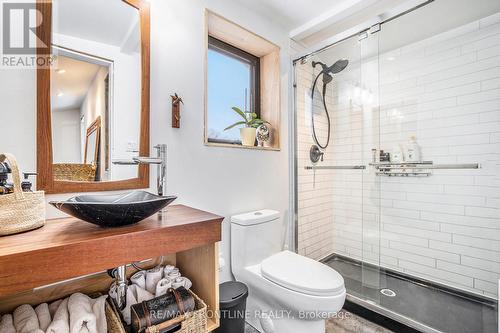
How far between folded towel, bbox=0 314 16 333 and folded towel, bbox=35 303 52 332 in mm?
69

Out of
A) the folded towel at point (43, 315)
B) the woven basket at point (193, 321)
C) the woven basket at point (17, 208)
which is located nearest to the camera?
the woven basket at point (17, 208)

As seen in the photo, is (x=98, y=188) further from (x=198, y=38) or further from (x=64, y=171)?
(x=198, y=38)

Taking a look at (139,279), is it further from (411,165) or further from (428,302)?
(411,165)

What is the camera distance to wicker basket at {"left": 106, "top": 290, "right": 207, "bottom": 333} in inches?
36.5

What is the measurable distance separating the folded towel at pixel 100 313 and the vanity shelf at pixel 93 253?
0.19 metres

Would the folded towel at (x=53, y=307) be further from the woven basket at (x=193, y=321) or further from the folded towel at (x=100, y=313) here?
the woven basket at (x=193, y=321)

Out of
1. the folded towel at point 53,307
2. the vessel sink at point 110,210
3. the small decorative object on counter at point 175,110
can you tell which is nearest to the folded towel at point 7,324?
the folded towel at point 53,307

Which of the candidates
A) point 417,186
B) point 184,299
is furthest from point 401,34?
point 184,299

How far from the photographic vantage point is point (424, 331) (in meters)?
1.47

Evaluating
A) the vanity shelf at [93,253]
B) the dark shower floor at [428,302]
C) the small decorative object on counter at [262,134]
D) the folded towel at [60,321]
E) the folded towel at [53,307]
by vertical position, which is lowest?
the dark shower floor at [428,302]

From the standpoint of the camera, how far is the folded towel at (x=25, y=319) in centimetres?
81

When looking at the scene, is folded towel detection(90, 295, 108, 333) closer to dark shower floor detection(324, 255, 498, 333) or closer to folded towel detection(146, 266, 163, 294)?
folded towel detection(146, 266, 163, 294)

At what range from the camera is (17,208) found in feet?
2.52

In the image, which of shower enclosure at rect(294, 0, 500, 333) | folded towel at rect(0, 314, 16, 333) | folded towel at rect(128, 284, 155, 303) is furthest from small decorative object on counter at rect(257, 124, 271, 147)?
folded towel at rect(0, 314, 16, 333)
